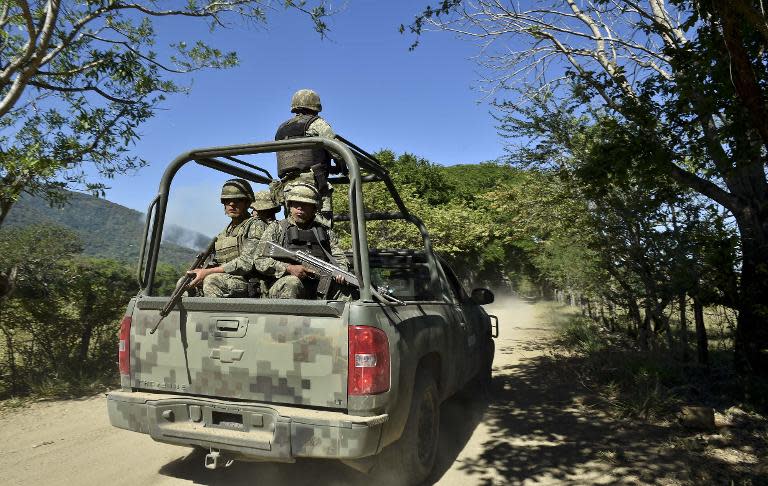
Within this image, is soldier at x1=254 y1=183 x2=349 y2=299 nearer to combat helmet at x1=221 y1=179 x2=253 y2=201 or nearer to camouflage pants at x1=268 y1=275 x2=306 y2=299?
camouflage pants at x1=268 y1=275 x2=306 y2=299

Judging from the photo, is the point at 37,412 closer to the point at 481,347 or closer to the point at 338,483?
the point at 338,483

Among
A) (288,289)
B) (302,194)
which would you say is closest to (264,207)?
(302,194)

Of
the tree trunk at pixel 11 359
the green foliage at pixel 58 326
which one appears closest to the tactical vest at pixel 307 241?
the green foliage at pixel 58 326

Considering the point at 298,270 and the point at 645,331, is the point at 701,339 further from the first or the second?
the point at 298,270

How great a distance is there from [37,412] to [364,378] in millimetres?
4826

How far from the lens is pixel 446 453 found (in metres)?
4.30

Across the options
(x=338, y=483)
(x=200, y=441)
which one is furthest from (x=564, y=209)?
(x=200, y=441)

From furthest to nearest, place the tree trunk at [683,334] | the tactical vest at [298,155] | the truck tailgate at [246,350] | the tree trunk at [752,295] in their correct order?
1. the tree trunk at [683,334]
2. the tree trunk at [752,295]
3. the tactical vest at [298,155]
4. the truck tailgate at [246,350]

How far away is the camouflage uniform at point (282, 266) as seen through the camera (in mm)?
3500

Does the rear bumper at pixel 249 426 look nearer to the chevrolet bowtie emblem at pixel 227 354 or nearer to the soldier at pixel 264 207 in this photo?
the chevrolet bowtie emblem at pixel 227 354

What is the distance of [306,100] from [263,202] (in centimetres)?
107

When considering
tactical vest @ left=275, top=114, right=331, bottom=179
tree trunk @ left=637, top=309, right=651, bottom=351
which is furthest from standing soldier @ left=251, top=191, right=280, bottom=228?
tree trunk @ left=637, top=309, right=651, bottom=351

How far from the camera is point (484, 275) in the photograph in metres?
41.8

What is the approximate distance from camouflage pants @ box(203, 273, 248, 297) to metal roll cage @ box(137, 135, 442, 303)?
16.5 inches
